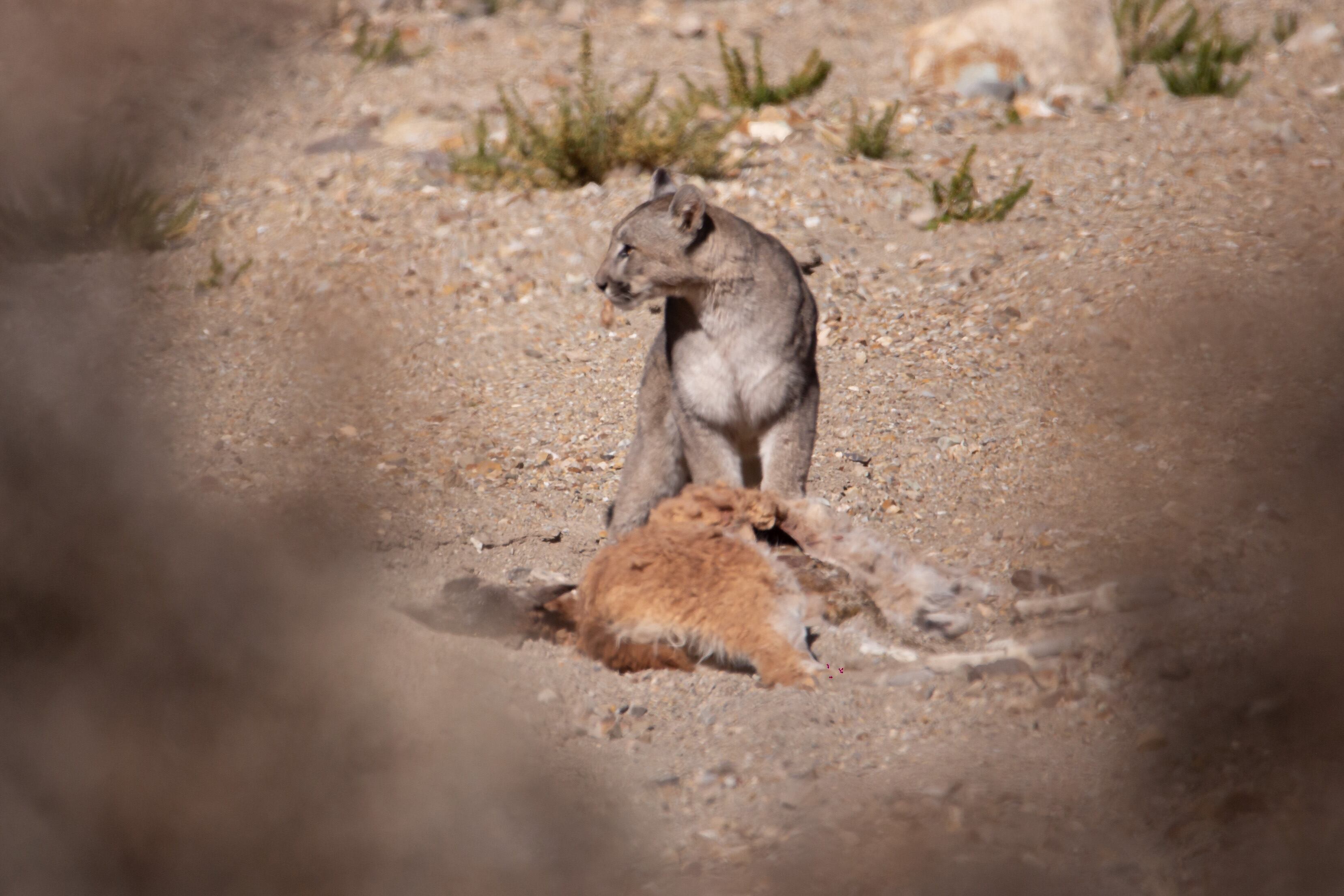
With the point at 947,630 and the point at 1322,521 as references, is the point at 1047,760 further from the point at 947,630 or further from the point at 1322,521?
the point at 1322,521

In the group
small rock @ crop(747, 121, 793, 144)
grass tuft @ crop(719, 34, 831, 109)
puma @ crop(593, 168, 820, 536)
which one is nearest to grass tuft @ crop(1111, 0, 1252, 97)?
grass tuft @ crop(719, 34, 831, 109)

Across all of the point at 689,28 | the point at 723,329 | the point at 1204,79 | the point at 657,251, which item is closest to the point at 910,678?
the point at 723,329

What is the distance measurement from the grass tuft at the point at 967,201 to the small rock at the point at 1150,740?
486 cm

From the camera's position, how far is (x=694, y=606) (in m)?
3.76

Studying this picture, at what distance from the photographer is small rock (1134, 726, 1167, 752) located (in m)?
3.11

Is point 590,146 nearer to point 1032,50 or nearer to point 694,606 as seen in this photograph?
point 1032,50

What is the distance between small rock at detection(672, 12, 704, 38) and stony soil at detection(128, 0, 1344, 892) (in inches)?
6.5

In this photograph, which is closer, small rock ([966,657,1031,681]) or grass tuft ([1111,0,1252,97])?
small rock ([966,657,1031,681])

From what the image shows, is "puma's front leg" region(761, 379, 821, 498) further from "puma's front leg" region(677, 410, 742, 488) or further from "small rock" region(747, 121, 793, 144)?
"small rock" region(747, 121, 793, 144)

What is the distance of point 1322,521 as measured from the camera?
395 centimetres

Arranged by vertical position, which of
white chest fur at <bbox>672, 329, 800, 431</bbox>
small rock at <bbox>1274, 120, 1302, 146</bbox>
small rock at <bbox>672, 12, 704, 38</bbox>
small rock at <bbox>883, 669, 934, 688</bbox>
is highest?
white chest fur at <bbox>672, 329, 800, 431</bbox>

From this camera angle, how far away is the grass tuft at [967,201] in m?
7.37

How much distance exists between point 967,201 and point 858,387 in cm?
216

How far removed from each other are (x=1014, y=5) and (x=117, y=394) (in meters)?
7.32
